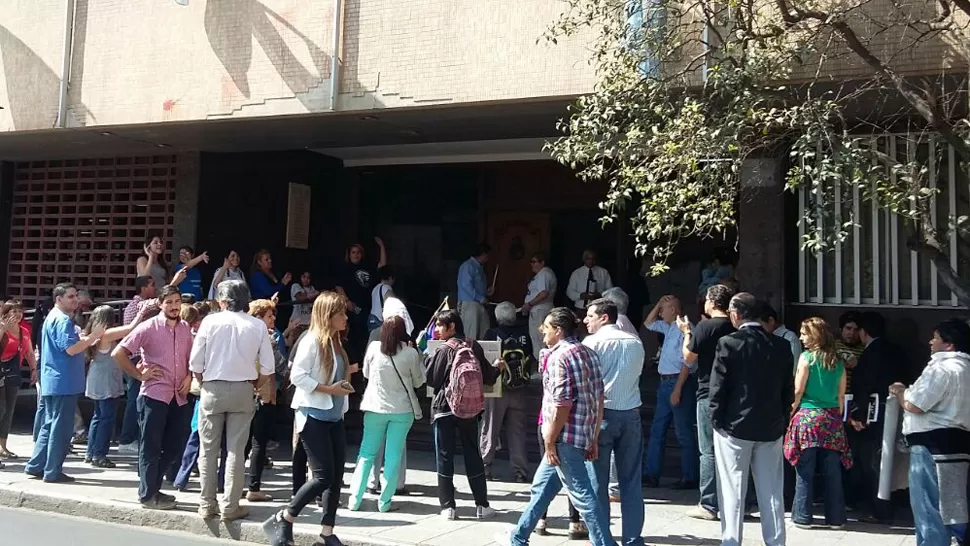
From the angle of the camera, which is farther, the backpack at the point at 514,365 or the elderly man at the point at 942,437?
the backpack at the point at 514,365

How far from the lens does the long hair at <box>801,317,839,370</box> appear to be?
6.95 m

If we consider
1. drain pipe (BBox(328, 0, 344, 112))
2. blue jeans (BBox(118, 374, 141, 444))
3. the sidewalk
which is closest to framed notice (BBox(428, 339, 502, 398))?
the sidewalk

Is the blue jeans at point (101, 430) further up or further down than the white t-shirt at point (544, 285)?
further down

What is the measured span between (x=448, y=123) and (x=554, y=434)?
5662 millimetres

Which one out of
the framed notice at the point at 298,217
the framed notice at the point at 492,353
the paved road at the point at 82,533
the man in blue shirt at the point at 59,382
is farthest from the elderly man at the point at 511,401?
the framed notice at the point at 298,217

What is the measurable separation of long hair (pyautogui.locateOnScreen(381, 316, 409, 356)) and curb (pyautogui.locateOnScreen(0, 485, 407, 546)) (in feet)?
5.13

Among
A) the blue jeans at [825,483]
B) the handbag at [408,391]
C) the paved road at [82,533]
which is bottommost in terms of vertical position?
the paved road at [82,533]

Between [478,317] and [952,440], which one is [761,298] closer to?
[952,440]

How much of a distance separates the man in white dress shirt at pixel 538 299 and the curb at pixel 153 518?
17.4 feet

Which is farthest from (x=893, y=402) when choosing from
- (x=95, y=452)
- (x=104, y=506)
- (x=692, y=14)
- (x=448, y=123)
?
(x=95, y=452)

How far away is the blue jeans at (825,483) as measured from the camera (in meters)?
6.98

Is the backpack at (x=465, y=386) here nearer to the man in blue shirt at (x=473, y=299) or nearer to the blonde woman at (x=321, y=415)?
the blonde woman at (x=321, y=415)

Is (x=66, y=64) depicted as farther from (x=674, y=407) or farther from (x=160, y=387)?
(x=674, y=407)

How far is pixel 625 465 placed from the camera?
6242 millimetres
